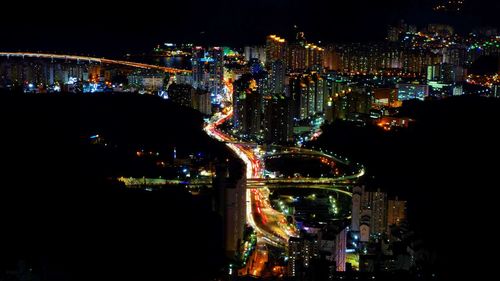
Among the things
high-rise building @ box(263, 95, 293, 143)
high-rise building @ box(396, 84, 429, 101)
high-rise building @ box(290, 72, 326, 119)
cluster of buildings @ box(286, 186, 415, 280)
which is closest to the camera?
cluster of buildings @ box(286, 186, 415, 280)

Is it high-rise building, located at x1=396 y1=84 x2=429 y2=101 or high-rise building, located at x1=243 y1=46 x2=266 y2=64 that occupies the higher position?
high-rise building, located at x1=243 y1=46 x2=266 y2=64

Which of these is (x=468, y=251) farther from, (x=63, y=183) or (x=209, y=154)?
(x=209, y=154)

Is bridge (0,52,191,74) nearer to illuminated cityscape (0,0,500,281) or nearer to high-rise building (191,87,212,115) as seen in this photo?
Answer: illuminated cityscape (0,0,500,281)

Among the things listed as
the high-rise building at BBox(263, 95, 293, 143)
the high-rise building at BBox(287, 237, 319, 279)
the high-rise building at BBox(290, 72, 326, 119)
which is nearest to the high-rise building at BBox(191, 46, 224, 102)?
the high-rise building at BBox(290, 72, 326, 119)

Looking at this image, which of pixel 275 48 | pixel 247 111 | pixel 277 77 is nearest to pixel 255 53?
pixel 275 48

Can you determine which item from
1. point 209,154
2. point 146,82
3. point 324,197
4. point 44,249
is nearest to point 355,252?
point 324,197

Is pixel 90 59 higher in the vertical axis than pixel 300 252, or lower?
higher

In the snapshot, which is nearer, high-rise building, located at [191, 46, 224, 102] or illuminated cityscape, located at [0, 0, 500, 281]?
illuminated cityscape, located at [0, 0, 500, 281]

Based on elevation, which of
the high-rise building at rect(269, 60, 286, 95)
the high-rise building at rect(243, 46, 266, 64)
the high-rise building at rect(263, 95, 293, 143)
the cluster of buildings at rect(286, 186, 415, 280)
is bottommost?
the cluster of buildings at rect(286, 186, 415, 280)

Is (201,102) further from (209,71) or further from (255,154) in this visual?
(255,154)
